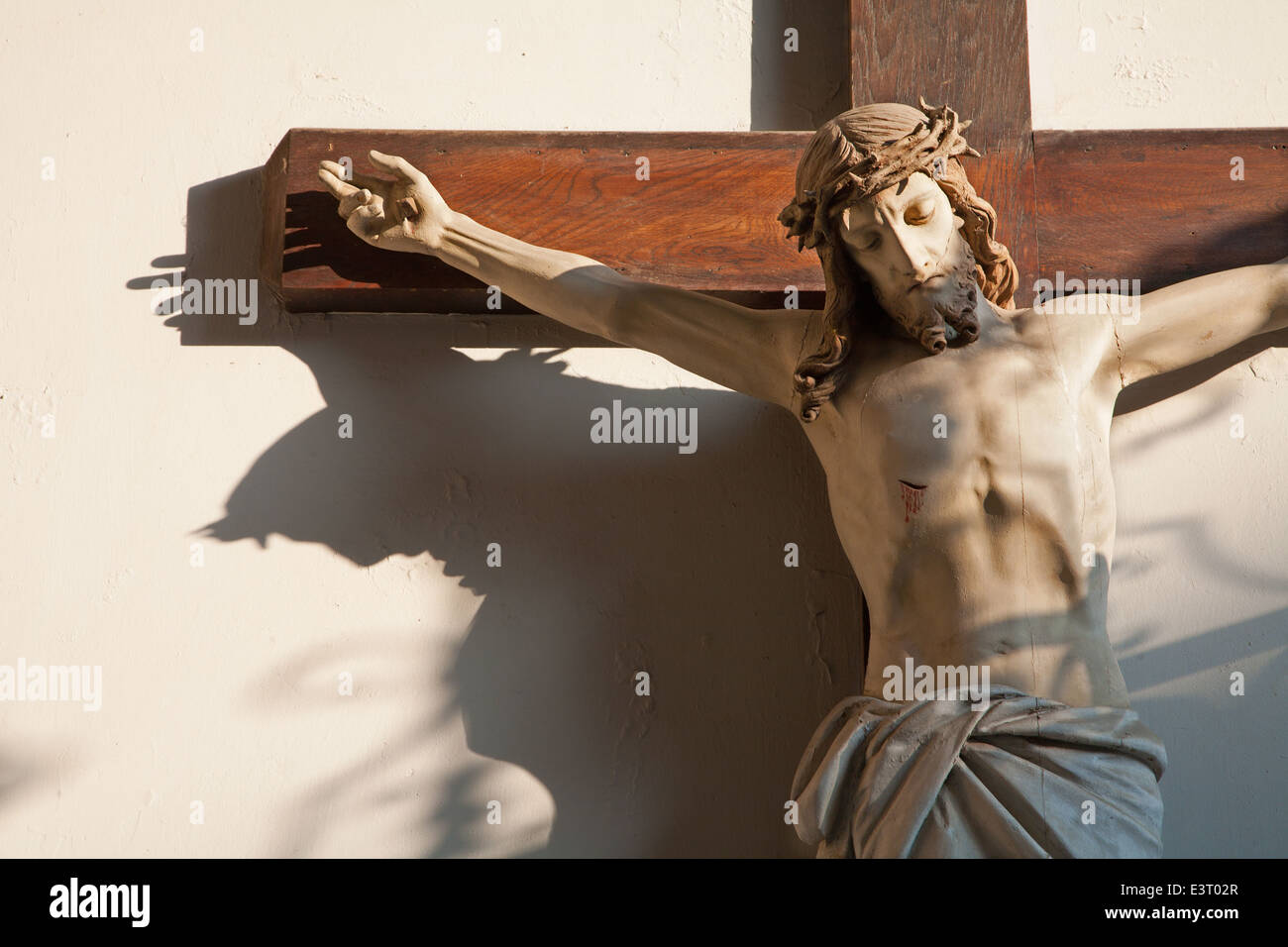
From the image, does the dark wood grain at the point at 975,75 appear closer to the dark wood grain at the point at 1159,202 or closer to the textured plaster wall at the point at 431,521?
the dark wood grain at the point at 1159,202

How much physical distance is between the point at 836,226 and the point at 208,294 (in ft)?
3.77

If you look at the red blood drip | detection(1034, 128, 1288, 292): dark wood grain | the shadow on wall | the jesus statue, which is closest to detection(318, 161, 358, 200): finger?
the shadow on wall

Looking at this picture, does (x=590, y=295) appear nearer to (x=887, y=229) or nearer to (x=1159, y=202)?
(x=887, y=229)

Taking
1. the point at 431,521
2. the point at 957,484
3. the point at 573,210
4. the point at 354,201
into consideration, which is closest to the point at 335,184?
the point at 354,201

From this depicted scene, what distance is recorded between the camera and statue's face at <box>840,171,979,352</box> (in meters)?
2.40

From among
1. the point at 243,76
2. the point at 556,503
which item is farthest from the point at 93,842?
the point at 243,76

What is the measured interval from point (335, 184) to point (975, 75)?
1.09 meters

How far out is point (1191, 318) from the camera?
261cm

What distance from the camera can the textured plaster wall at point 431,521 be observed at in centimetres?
271

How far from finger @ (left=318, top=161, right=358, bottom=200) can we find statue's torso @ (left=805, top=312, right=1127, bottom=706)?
35.1 inches

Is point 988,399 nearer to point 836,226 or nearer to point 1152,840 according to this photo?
point 836,226

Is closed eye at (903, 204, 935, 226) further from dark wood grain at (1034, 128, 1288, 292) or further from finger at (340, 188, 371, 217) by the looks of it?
finger at (340, 188, 371, 217)

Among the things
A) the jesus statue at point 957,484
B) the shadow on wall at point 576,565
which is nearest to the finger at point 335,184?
the shadow on wall at point 576,565

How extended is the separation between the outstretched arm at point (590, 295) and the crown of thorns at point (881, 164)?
0.21 m
